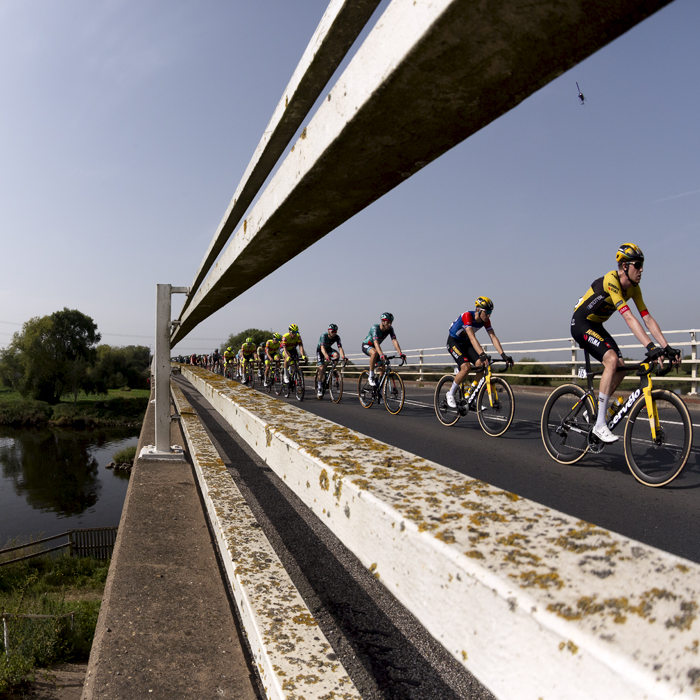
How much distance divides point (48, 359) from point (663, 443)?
103698 millimetres

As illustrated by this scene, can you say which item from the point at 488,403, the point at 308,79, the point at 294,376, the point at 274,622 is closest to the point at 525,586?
the point at 274,622

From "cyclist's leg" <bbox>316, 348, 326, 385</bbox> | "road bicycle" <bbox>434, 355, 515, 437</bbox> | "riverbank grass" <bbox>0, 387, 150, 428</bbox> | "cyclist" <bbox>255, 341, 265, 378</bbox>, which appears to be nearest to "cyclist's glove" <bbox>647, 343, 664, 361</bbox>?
"road bicycle" <bbox>434, 355, 515, 437</bbox>

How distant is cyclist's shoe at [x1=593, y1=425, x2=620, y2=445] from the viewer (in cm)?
543

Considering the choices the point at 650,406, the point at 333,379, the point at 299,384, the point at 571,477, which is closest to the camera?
the point at 650,406

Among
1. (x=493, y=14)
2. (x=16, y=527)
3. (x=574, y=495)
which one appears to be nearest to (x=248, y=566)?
(x=493, y=14)

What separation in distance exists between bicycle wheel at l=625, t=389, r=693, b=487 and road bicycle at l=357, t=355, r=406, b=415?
5.92 m

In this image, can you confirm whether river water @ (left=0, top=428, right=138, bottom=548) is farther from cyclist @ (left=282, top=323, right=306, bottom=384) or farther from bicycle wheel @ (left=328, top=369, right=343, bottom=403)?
bicycle wheel @ (left=328, top=369, right=343, bottom=403)

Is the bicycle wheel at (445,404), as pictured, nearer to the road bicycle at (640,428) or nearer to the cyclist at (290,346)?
the road bicycle at (640,428)

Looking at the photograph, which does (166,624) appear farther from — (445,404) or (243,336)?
(243,336)

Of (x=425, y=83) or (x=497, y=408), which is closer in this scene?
(x=425, y=83)

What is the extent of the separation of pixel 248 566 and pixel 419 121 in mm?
1377

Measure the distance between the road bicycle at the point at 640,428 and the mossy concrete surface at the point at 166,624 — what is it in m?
4.45

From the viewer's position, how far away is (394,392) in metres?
11.4

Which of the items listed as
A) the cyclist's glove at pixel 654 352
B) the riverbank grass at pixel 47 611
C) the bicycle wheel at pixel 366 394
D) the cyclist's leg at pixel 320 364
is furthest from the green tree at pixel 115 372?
the cyclist's glove at pixel 654 352
